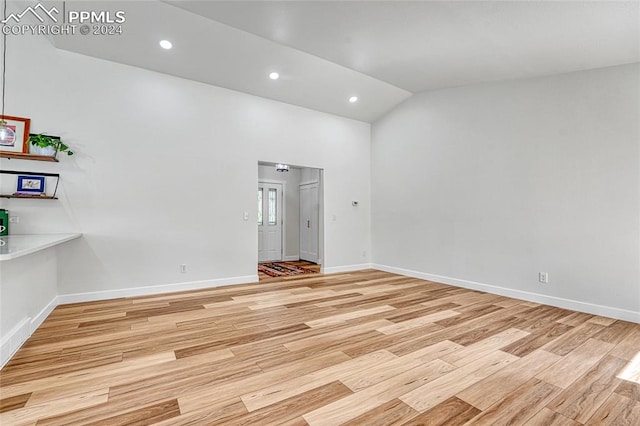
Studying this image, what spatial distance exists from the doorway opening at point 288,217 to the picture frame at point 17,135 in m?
4.64

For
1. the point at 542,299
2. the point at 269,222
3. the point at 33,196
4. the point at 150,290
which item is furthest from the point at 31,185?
the point at 542,299

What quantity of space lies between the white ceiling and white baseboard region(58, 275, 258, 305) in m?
3.21

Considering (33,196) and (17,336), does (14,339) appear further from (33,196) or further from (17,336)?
(33,196)

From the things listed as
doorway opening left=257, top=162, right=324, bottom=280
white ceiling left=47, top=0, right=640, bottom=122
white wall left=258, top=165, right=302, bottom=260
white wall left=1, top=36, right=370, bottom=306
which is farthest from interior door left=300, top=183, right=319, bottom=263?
white ceiling left=47, top=0, right=640, bottom=122

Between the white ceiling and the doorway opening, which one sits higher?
the white ceiling

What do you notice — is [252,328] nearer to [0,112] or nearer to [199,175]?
[199,175]

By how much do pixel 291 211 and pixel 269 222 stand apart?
28.5 inches

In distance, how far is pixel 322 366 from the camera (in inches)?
94.2

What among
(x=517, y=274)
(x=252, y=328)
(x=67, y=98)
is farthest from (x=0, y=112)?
A: (x=517, y=274)

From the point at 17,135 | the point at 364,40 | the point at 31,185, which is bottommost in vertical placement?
the point at 31,185

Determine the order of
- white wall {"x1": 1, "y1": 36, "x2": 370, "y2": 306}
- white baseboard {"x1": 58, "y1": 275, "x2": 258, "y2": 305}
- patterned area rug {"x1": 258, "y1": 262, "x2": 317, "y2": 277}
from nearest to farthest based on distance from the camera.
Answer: white wall {"x1": 1, "y1": 36, "x2": 370, "y2": 306}
white baseboard {"x1": 58, "y1": 275, "x2": 258, "y2": 305}
patterned area rug {"x1": 258, "y1": 262, "x2": 317, "y2": 277}

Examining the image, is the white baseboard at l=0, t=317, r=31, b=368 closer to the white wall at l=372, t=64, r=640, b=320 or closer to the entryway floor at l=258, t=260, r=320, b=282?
the entryway floor at l=258, t=260, r=320, b=282

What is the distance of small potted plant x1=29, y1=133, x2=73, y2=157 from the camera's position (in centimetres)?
366

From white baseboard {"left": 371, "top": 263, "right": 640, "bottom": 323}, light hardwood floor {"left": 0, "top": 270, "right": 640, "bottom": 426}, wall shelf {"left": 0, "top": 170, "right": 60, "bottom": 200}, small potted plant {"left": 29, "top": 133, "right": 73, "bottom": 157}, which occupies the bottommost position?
light hardwood floor {"left": 0, "top": 270, "right": 640, "bottom": 426}
